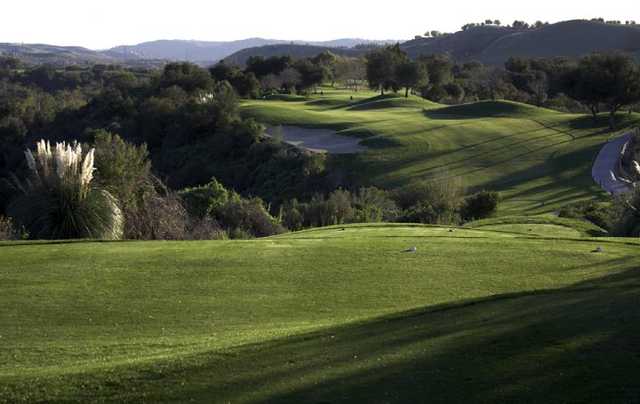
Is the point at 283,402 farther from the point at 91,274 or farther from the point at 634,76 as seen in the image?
the point at 634,76

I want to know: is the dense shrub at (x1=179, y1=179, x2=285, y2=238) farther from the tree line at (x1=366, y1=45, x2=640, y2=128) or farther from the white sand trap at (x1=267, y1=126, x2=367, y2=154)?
the tree line at (x1=366, y1=45, x2=640, y2=128)

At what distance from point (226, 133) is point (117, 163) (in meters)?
44.1

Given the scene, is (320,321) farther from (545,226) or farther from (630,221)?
(545,226)

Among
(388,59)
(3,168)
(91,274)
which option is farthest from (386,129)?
(91,274)

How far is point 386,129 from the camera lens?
65375mm

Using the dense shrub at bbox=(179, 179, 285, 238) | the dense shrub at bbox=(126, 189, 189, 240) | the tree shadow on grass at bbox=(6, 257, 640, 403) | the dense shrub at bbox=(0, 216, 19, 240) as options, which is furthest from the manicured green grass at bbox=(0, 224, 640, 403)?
the dense shrub at bbox=(179, 179, 285, 238)

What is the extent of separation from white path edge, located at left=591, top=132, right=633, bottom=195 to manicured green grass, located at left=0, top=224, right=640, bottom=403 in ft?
105

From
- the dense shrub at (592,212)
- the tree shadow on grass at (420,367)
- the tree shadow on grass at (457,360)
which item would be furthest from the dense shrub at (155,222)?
the dense shrub at (592,212)

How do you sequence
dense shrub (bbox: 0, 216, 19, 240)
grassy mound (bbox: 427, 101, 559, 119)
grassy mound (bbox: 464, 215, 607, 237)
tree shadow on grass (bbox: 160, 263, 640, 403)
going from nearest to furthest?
tree shadow on grass (bbox: 160, 263, 640, 403), dense shrub (bbox: 0, 216, 19, 240), grassy mound (bbox: 464, 215, 607, 237), grassy mound (bbox: 427, 101, 559, 119)

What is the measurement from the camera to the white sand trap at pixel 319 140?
6038 centimetres

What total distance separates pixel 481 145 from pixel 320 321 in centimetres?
5213

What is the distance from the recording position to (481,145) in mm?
60938

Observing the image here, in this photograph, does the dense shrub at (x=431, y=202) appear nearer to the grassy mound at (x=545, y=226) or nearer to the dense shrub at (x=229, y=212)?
the grassy mound at (x=545, y=226)

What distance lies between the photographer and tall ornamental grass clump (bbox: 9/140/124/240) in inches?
703
